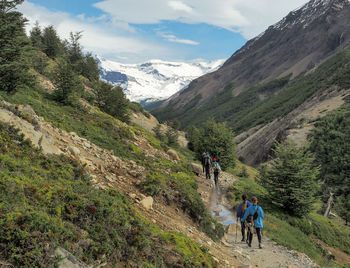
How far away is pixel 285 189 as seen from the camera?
65.7ft

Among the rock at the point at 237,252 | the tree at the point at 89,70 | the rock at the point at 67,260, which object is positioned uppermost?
the tree at the point at 89,70

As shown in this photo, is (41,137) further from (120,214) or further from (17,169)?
A: (120,214)

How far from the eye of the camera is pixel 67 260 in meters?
4.89

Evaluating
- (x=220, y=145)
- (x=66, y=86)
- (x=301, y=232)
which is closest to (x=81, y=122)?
(x=66, y=86)

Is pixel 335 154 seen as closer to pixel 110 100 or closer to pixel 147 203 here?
pixel 110 100

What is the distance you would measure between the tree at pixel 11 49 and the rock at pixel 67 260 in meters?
12.2

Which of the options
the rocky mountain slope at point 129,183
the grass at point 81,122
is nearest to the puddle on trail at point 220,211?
the rocky mountain slope at point 129,183

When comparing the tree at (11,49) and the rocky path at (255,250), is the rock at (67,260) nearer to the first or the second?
the rocky path at (255,250)

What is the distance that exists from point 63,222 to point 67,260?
109 cm

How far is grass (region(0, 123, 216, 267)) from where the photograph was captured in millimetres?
4750

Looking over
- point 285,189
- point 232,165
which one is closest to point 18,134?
point 285,189

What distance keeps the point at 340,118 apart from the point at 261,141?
26.1 m

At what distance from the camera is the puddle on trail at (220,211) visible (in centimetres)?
1625

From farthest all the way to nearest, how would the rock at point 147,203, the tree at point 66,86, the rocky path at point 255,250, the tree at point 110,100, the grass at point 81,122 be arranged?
the tree at point 110,100 < the tree at point 66,86 < the grass at point 81,122 < the rocky path at point 255,250 < the rock at point 147,203
